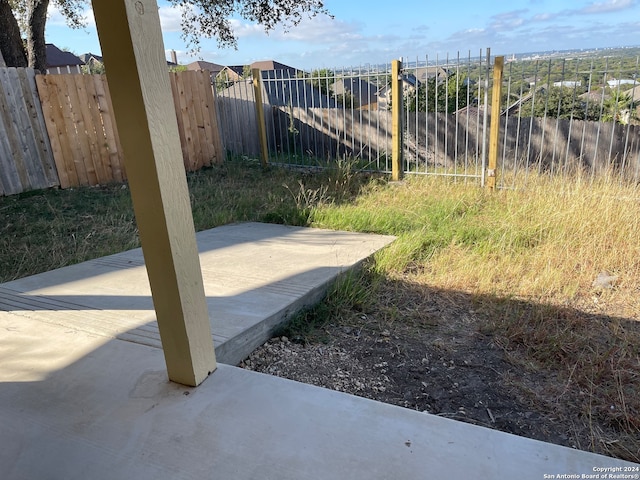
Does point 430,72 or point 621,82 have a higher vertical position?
point 430,72

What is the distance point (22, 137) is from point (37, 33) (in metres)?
3.87

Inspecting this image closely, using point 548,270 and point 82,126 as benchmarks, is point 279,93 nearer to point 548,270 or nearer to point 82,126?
point 82,126

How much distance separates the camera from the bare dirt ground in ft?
6.59

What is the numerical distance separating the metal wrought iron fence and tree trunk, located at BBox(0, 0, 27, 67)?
12.3ft

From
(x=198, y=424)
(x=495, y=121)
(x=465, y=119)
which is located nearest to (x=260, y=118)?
(x=465, y=119)

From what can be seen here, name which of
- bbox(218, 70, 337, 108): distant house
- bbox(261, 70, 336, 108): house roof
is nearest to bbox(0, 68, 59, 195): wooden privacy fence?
bbox(218, 70, 337, 108): distant house

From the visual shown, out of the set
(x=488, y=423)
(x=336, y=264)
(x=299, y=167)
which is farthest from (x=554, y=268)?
(x=299, y=167)

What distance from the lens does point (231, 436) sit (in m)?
1.55

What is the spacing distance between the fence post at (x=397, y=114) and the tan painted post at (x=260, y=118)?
2850 mm

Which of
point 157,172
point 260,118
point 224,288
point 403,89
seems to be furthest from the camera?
point 260,118

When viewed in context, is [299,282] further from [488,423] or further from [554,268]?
[554,268]

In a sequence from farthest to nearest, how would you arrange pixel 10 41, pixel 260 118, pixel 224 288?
pixel 260 118, pixel 10 41, pixel 224 288

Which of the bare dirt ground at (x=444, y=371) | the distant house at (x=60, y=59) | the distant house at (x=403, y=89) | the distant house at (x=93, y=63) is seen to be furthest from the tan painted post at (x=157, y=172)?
the distant house at (x=60, y=59)

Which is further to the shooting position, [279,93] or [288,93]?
[279,93]
